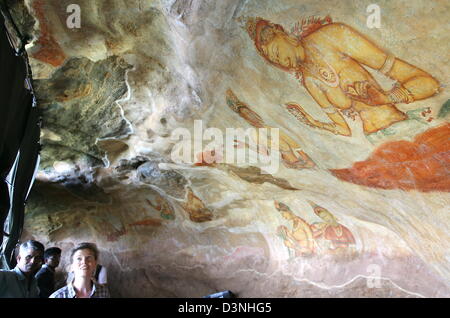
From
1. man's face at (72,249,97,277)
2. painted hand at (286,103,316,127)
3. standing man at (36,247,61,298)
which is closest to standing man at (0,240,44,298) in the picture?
man's face at (72,249,97,277)

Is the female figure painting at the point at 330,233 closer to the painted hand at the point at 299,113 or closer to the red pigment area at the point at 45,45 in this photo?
the painted hand at the point at 299,113

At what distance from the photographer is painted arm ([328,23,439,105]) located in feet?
14.3

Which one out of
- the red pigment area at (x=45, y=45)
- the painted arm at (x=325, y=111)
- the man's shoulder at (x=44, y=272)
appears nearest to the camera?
the painted arm at (x=325, y=111)

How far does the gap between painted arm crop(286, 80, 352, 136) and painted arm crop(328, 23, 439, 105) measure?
0.73 metres

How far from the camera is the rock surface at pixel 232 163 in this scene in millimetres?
4934

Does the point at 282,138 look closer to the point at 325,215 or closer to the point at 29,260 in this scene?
the point at 325,215

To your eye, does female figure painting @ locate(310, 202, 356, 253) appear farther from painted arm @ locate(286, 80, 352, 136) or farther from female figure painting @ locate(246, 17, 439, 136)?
female figure painting @ locate(246, 17, 439, 136)

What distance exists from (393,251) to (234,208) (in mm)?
3907

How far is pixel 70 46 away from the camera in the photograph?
6691 mm

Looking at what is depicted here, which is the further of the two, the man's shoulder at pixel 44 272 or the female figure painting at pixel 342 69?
the man's shoulder at pixel 44 272

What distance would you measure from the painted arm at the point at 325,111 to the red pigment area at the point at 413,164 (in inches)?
21.8

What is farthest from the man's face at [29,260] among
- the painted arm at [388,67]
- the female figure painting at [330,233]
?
the female figure painting at [330,233]

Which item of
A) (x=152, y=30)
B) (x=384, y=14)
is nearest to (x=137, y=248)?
(x=152, y=30)
